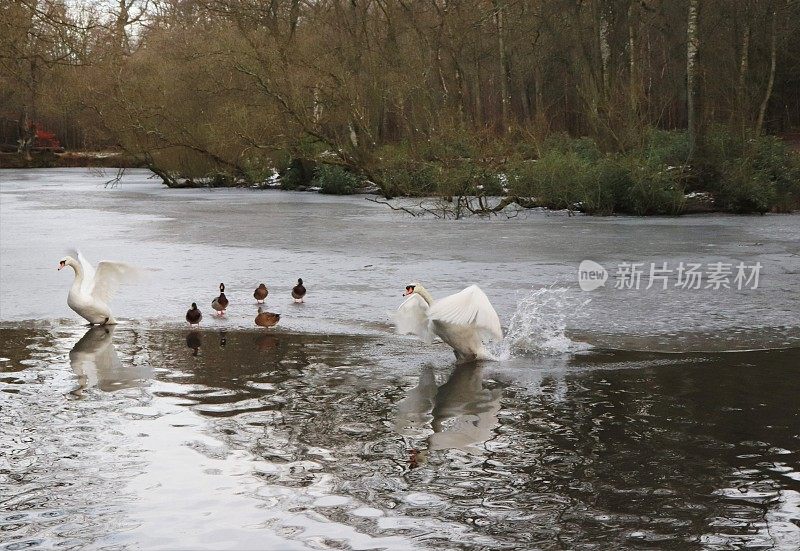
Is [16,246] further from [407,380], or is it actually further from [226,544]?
[226,544]

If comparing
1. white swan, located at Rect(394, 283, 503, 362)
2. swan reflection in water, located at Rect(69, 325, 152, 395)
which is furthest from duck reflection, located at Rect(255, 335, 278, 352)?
white swan, located at Rect(394, 283, 503, 362)

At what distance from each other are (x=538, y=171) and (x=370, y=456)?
18.3 m

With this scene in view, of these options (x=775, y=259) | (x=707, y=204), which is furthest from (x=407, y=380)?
(x=707, y=204)

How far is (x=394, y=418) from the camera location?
6.58 metres

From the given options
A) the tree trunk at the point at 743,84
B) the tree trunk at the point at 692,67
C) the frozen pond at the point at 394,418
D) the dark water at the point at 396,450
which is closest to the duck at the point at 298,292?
the frozen pond at the point at 394,418

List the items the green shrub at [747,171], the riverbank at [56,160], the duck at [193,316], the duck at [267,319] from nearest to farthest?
1. the duck at [267,319]
2. the duck at [193,316]
3. the green shrub at [747,171]
4. the riverbank at [56,160]

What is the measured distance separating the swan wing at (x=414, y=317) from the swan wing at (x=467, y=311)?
41 centimetres

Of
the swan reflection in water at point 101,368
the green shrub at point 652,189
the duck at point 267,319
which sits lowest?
the swan reflection in water at point 101,368

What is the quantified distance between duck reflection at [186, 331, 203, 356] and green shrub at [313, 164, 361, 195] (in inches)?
930

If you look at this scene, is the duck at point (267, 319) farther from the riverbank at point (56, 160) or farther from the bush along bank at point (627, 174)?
the riverbank at point (56, 160)

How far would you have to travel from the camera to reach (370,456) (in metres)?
5.72

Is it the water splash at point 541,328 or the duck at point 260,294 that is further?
the duck at point 260,294

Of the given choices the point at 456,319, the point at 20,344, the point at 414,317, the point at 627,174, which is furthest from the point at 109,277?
the point at 627,174

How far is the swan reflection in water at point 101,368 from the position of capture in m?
7.61
